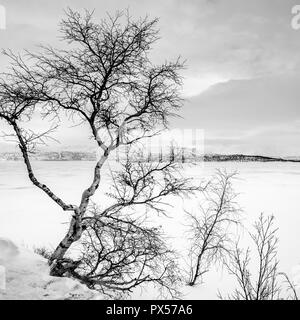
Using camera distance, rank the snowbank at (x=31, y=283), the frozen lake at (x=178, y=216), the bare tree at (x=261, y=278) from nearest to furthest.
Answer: the snowbank at (x=31, y=283) → the bare tree at (x=261, y=278) → the frozen lake at (x=178, y=216)

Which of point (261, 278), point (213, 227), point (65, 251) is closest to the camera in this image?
point (261, 278)

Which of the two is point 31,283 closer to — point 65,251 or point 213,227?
point 65,251

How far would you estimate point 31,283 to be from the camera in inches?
191

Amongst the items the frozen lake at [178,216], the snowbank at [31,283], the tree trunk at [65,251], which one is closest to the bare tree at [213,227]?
the frozen lake at [178,216]

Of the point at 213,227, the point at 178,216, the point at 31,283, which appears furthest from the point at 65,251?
the point at 178,216

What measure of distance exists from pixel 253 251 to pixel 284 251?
3.11 metres

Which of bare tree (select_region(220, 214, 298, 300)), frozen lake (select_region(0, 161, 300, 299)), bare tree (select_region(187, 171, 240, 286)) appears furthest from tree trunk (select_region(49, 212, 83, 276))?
frozen lake (select_region(0, 161, 300, 299))

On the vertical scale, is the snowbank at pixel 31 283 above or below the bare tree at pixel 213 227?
above

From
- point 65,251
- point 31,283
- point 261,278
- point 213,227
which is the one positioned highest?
point 31,283

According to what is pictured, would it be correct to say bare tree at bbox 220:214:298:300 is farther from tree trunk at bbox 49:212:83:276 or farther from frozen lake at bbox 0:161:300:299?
tree trunk at bbox 49:212:83:276

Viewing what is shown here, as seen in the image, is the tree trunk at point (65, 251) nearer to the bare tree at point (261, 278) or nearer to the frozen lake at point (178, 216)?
the bare tree at point (261, 278)

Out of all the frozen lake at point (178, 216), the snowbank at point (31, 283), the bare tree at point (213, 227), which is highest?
the snowbank at point (31, 283)

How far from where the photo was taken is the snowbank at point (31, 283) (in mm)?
4461
